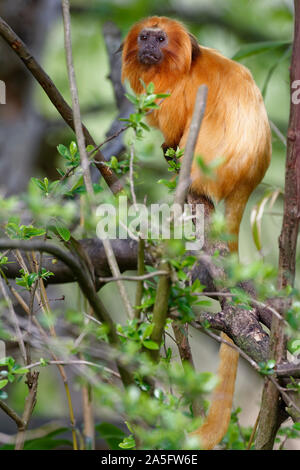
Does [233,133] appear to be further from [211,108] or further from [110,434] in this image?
[110,434]

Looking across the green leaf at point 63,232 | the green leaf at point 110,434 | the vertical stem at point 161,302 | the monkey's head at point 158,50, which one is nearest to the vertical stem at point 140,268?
the vertical stem at point 161,302

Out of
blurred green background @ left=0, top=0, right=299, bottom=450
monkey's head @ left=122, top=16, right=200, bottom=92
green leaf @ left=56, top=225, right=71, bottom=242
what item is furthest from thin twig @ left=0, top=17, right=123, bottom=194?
blurred green background @ left=0, top=0, right=299, bottom=450

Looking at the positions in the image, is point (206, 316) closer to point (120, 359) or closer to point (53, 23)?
point (120, 359)

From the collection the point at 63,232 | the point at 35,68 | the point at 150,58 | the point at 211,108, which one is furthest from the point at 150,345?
the point at 150,58

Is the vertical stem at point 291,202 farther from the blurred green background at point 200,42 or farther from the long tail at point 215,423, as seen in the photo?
the blurred green background at point 200,42

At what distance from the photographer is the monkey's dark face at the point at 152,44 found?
2438 mm

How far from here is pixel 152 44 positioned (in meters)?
2.44

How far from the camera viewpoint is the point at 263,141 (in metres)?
2.13

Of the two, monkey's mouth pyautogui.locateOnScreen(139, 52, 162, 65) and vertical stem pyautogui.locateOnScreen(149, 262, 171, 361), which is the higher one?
Result: monkey's mouth pyautogui.locateOnScreen(139, 52, 162, 65)

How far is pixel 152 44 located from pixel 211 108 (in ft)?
1.45

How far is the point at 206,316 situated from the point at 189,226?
2.19 feet

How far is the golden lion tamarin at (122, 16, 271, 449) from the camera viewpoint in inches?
84.4

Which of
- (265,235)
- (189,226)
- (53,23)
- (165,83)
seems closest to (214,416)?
(189,226)

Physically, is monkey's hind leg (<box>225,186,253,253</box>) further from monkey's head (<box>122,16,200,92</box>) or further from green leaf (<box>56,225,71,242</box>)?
green leaf (<box>56,225,71,242</box>)
